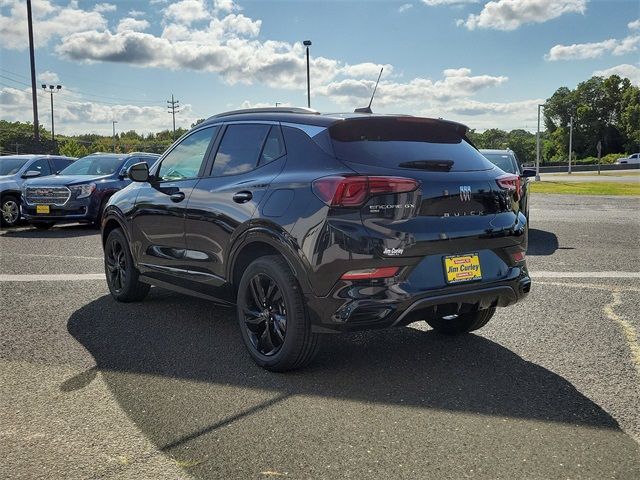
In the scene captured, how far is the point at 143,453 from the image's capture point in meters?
3.07

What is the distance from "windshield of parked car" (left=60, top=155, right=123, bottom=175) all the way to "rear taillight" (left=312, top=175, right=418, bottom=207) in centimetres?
1188

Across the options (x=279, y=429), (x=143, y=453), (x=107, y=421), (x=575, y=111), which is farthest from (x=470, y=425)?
(x=575, y=111)

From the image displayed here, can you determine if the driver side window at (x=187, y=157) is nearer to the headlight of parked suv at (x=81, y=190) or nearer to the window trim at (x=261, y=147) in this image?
the window trim at (x=261, y=147)

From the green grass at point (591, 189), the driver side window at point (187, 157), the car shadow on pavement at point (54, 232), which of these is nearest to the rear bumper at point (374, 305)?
the driver side window at point (187, 157)

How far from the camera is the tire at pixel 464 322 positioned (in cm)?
499

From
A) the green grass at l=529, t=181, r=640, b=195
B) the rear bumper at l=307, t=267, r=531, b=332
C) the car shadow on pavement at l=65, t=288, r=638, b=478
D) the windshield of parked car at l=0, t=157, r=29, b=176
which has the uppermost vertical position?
the windshield of parked car at l=0, t=157, r=29, b=176

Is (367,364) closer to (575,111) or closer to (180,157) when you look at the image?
(180,157)

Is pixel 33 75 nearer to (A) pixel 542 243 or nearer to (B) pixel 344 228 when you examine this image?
→ (A) pixel 542 243

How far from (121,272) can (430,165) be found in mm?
3817

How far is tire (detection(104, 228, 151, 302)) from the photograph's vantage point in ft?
20.7

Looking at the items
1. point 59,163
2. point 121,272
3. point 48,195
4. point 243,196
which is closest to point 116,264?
point 121,272

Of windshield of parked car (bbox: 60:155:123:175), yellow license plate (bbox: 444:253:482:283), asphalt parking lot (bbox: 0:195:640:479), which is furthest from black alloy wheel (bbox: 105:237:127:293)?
windshield of parked car (bbox: 60:155:123:175)

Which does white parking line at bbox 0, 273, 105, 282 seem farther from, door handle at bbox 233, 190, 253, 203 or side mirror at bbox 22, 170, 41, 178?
side mirror at bbox 22, 170, 41, 178

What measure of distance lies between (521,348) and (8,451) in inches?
137
